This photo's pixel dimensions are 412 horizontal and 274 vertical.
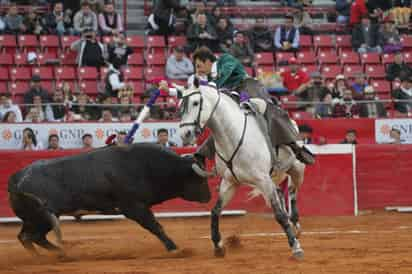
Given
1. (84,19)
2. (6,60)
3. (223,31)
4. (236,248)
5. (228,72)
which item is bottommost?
(236,248)

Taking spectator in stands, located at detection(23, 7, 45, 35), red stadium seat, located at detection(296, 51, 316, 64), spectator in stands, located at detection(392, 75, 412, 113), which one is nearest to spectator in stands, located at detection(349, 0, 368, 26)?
red stadium seat, located at detection(296, 51, 316, 64)

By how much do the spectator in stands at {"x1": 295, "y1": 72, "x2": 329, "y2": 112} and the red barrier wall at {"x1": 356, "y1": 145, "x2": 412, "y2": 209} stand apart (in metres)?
2.11

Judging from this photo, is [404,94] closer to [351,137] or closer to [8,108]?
[351,137]

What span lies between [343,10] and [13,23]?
340 inches

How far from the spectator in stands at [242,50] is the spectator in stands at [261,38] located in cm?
131

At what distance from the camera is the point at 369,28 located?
23.8m

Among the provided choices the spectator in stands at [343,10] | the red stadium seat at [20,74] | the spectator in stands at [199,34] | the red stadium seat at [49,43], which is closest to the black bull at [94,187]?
the red stadium seat at [20,74]

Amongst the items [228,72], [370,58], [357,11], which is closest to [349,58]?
[370,58]

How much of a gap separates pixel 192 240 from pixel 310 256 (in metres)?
2.97

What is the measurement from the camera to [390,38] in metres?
23.8

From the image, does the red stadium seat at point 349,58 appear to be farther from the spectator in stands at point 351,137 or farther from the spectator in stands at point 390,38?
the spectator in stands at point 351,137

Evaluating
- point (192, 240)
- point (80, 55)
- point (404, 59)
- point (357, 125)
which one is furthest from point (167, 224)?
point (404, 59)

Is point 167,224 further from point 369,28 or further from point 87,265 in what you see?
point 369,28

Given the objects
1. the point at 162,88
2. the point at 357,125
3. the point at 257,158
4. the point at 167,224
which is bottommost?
the point at 167,224
